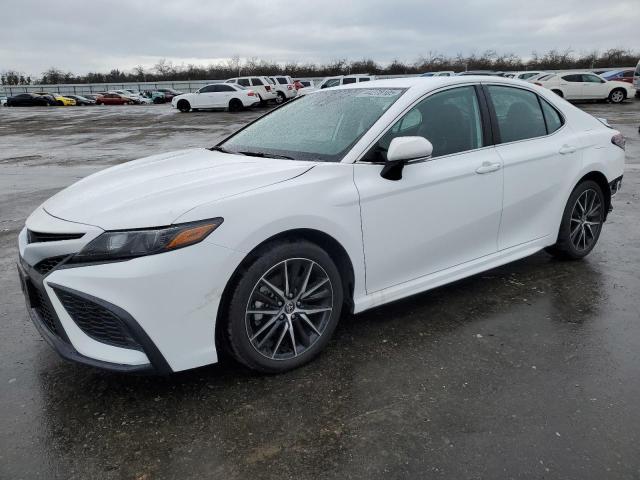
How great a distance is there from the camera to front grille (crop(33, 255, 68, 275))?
2711 millimetres

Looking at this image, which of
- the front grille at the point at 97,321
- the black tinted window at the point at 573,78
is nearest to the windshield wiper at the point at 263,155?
the front grille at the point at 97,321

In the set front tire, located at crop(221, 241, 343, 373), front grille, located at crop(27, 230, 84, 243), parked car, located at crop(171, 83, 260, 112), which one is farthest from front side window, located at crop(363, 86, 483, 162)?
parked car, located at crop(171, 83, 260, 112)

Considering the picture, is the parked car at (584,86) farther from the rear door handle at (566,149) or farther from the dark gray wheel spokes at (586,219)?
the rear door handle at (566,149)

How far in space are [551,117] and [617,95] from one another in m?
28.5

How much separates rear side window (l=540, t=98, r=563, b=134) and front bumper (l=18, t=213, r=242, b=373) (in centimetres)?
301

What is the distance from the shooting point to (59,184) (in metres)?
9.49

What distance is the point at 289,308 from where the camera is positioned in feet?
10.0

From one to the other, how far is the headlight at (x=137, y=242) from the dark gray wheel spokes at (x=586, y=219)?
339cm

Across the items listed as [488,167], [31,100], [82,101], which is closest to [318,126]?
[488,167]

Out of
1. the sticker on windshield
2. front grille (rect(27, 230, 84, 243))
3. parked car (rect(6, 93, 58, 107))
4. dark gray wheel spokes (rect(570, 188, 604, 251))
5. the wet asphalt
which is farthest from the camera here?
parked car (rect(6, 93, 58, 107))

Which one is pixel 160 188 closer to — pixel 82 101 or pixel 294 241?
pixel 294 241

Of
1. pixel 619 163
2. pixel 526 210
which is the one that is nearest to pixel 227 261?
pixel 526 210

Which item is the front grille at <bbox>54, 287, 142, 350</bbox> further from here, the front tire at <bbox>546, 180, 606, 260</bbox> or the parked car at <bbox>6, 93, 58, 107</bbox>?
the parked car at <bbox>6, 93, 58, 107</bbox>

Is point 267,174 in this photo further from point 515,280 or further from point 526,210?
point 515,280
